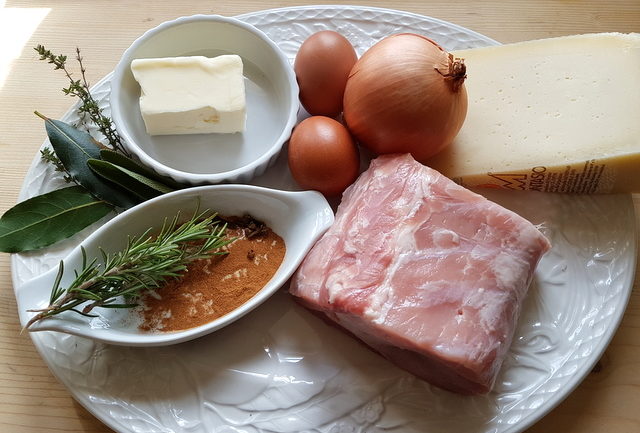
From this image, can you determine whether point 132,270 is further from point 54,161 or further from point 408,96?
point 408,96

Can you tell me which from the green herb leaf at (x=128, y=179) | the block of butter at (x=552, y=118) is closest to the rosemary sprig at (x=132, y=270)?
the green herb leaf at (x=128, y=179)

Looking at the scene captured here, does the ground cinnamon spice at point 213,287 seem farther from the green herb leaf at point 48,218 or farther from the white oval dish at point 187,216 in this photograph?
the green herb leaf at point 48,218

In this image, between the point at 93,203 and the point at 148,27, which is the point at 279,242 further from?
the point at 148,27

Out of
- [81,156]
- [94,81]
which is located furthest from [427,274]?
[94,81]

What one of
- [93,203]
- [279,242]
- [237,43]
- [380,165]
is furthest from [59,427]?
[237,43]

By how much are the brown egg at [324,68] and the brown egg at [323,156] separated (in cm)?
8

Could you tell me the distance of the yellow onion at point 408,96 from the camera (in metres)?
1.20

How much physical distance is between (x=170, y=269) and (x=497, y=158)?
757 mm

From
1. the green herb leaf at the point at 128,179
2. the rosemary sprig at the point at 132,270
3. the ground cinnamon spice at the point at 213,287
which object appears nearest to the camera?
the rosemary sprig at the point at 132,270

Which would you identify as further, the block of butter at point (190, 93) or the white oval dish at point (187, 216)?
the block of butter at point (190, 93)

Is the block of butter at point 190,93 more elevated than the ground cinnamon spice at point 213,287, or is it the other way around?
the block of butter at point 190,93

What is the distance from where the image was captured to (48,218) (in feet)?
4.13


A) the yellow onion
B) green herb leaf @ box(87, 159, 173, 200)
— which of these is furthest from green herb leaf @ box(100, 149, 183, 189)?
the yellow onion

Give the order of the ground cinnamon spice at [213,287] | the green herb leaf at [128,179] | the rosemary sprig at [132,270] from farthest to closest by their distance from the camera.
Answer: the green herb leaf at [128,179], the ground cinnamon spice at [213,287], the rosemary sprig at [132,270]
